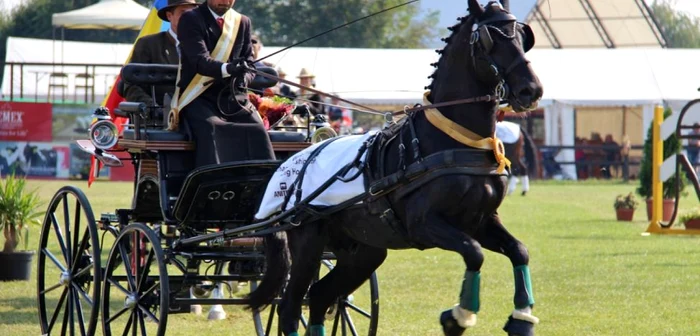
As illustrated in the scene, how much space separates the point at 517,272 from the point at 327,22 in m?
36.7

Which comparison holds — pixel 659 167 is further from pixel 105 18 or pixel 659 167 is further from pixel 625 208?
pixel 105 18

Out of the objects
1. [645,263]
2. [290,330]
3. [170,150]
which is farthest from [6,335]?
[645,263]

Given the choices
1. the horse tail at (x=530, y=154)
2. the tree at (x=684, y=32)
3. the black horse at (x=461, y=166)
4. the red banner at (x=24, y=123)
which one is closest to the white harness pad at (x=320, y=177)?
the black horse at (x=461, y=166)

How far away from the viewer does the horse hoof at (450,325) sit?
233 inches

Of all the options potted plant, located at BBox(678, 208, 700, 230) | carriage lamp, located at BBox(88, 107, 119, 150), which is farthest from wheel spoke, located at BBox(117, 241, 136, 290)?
potted plant, located at BBox(678, 208, 700, 230)

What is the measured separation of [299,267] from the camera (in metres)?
6.82

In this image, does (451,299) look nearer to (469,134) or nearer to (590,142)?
(469,134)

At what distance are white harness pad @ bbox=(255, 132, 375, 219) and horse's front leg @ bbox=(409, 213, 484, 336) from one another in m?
0.65

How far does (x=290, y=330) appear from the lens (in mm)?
6809

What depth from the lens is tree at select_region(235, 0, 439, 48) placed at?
4034 cm

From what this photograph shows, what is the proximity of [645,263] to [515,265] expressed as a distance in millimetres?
7540

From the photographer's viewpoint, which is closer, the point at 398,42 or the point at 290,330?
the point at 290,330

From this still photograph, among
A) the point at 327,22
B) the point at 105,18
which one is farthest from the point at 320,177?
the point at 327,22

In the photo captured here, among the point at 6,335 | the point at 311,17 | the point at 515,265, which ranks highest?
the point at 311,17
